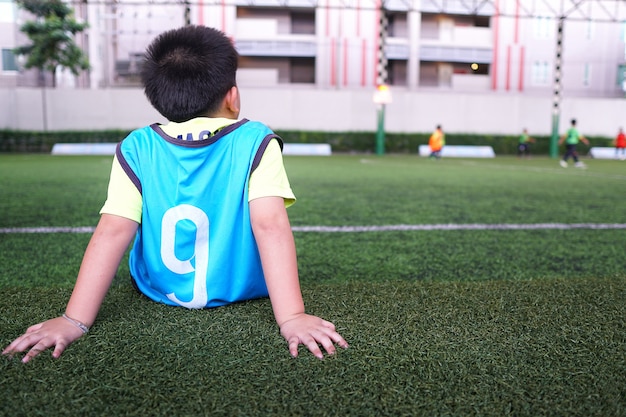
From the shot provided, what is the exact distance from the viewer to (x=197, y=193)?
157 cm

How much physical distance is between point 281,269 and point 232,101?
49 centimetres

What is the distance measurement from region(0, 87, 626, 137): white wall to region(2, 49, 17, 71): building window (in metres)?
3.38

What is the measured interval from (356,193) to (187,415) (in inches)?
216

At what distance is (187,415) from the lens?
1.07 meters

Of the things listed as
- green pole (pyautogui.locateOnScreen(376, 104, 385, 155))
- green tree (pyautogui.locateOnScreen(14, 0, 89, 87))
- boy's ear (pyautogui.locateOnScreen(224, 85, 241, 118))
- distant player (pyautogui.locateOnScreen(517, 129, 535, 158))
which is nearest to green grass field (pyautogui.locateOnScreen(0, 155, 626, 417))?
boy's ear (pyautogui.locateOnScreen(224, 85, 241, 118))

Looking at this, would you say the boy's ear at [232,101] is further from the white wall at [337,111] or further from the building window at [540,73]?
the building window at [540,73]

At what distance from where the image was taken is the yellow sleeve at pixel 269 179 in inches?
60.6

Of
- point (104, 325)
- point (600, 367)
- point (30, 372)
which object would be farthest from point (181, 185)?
point (600, 367)

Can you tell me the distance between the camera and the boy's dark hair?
5.06 ft

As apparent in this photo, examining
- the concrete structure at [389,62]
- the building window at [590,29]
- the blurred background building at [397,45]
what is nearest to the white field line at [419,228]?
the concrete structure at [389,62]

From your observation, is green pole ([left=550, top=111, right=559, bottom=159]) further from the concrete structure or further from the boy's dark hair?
the boy's dark hair

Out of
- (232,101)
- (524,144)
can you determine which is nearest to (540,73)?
(524,144)

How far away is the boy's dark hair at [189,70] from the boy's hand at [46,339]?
0.62m

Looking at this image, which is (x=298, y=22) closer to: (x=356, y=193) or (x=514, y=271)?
(x=356, y=193)
